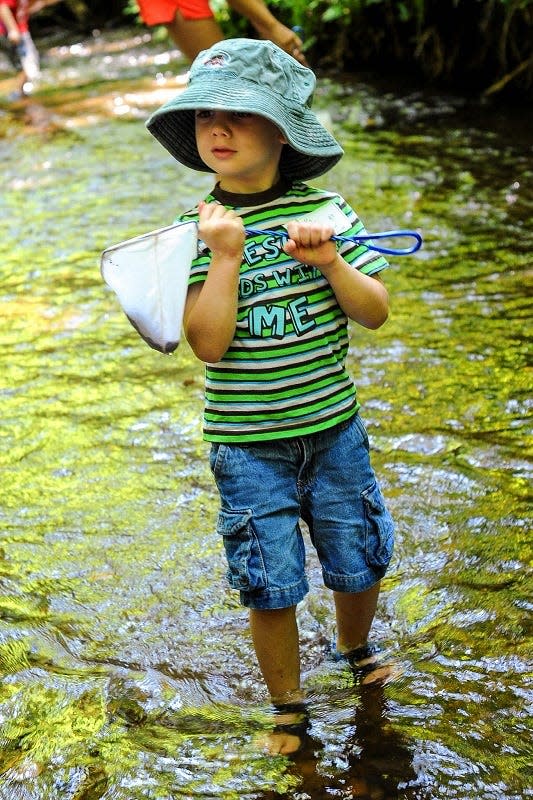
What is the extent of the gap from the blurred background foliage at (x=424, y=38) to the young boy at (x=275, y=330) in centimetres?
617

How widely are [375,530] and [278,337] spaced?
0.57m

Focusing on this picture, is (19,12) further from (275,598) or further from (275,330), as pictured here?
(275,598)

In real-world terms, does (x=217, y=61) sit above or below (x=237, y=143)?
above

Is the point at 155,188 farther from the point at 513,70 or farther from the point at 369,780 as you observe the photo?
the point at 369,780

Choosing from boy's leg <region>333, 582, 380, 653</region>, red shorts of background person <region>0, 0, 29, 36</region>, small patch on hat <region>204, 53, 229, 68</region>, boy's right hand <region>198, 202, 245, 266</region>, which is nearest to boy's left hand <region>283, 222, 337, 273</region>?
boy's right hand <region>198, 202, 245, 266</region>

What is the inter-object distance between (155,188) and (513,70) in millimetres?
3496

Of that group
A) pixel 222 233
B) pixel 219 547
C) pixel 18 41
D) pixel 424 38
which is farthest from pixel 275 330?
pixel 18 41

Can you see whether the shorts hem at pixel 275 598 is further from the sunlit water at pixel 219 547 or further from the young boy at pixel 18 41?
the young boy at pixel 18 41

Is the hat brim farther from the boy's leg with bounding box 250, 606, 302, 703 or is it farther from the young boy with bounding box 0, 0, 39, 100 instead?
the young boy with bounding box 0, 0, 39, 100

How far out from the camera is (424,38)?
9.23 meters

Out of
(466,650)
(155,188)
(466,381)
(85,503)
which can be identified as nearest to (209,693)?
(466,650)

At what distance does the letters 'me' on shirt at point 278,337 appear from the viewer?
91.8 inches

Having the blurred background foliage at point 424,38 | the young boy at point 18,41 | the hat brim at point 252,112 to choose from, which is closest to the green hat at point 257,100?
the hat brim at point 252,112

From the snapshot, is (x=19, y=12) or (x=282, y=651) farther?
(x=19, y=12)
